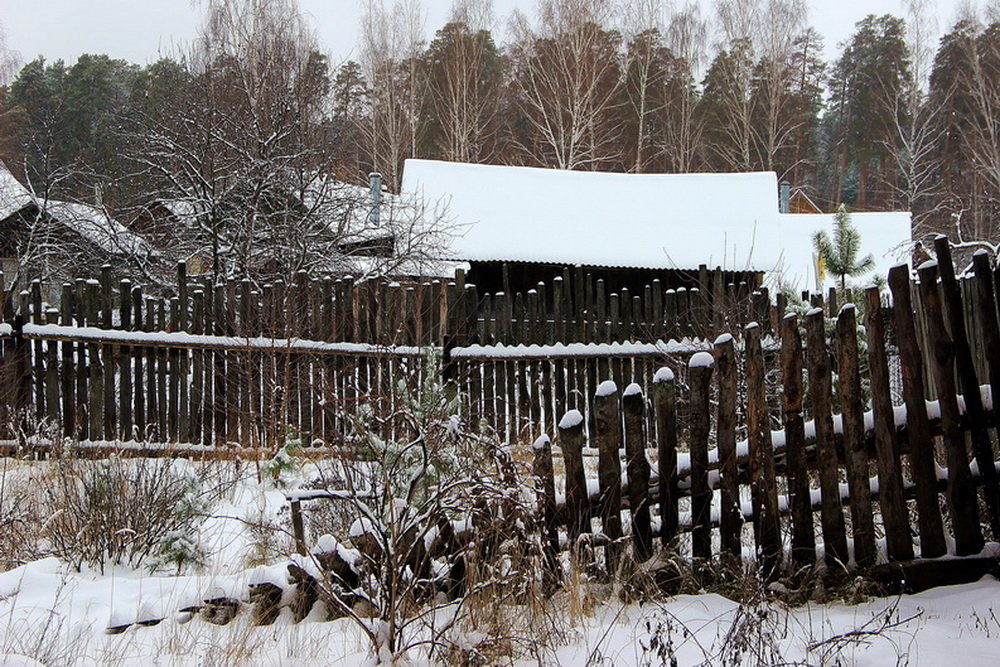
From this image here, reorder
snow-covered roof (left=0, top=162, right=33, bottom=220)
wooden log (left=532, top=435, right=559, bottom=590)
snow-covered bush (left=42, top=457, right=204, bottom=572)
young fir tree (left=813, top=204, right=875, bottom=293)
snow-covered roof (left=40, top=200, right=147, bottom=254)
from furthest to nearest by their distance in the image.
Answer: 1. snow-covered roof (left=0, top=162, right=33, bottom=220)
2. snow-covered roof (left=40, top=200, right=147, bottom=254)
3. young fir tree (left=813, top=204, right=875, bottom=293)
4. snow-covered bush (left=42, top=457, right=204, bottom=572)
5. wooden log (left=532, top=435, right=559, bottom=590)

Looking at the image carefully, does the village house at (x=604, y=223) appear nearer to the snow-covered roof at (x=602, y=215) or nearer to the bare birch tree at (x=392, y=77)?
the snow-covered roof at (x=602, y=215)

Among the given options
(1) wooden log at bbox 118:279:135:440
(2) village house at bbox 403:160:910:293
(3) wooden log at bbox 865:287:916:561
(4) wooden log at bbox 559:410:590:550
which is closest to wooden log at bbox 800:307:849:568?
(3) wooden log at bbox 865:287:916:561

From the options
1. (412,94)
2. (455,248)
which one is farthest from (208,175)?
(412,94)

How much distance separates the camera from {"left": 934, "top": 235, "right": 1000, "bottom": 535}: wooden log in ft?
11.9

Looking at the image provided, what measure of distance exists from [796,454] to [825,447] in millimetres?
142

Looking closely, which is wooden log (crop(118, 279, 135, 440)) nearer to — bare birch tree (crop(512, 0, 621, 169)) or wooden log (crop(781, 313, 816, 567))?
wooden log (crop(781, 313, 816, 567))

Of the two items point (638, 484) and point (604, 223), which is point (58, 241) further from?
point (638, 484)

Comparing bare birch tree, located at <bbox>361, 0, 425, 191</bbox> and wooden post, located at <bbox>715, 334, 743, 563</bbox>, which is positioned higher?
bare birch tree, located at <bbox>361, 0, 425, 191</bbox>

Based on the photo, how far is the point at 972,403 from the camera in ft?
12.1

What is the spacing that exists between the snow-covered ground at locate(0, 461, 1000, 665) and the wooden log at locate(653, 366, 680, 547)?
34 cm

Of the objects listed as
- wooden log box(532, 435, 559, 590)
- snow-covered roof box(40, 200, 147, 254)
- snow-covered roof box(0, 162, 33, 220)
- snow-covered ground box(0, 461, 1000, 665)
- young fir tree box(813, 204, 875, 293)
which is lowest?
snow-covered ground box(0, 461, 1000, 665)

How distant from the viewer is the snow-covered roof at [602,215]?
17250 millimetres

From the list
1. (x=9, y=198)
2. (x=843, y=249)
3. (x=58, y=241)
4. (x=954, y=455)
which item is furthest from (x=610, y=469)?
(x=9, y=198)

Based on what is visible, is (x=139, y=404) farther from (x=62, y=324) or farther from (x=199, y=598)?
(x=199, y=598)
